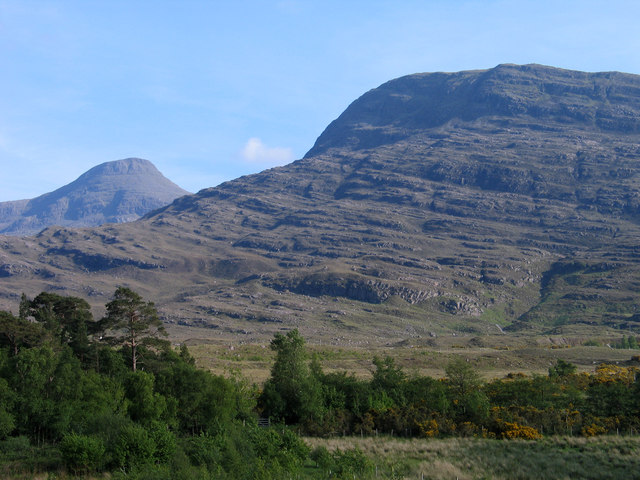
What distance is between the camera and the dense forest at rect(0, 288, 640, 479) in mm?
34344

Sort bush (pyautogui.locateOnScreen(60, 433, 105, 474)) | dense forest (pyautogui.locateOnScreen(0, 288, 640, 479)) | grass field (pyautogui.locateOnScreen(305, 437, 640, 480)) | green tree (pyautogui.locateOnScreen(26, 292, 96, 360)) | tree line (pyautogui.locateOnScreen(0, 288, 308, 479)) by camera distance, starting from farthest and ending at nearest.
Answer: green tree (pyautogui.locateOnScreen(26, 292, 96, 360)) → grass field (pyautogui.locateOnScreen(305, 437, 640, 480)) → dense forest (pyautogui.locateOnScreen(0, 288, 640, 479)) → tree line (pyautogui.locateOnScreen(0, 288, 308, 479)) → bush (pyautogui.locateOnScreen(60, 433, 105, 474))

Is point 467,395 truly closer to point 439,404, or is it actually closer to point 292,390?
point 439,404

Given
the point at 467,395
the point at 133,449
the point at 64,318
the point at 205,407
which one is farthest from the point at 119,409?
the point at 467,395

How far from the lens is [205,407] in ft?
163

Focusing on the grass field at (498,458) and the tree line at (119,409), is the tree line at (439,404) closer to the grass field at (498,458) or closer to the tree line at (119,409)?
the grass field at (498,458)

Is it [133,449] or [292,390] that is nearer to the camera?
[133,449]

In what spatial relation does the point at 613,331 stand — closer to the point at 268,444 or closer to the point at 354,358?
the point at 354,358

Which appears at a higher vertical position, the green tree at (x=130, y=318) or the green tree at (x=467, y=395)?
the green tree at (x=130, y=318)

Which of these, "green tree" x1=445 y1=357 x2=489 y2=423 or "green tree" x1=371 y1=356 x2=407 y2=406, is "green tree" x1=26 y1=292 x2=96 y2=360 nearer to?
"green tree" x1=371 y1=356 x2=407 y2=406

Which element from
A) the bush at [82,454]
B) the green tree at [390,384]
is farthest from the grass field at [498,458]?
the bush at [82,454]

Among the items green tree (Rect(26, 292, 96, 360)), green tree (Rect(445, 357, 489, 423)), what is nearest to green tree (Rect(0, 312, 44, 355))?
green tree (Rect(26, 292, 96, 360))

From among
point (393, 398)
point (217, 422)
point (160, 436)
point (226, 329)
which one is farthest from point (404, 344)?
Result: point (160, 436)

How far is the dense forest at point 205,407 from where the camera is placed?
3434cm

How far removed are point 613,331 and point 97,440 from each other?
579 ft
